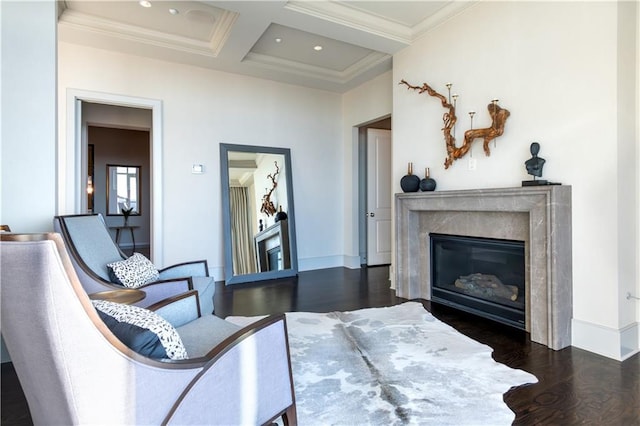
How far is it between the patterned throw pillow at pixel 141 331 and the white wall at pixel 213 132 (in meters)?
3.58

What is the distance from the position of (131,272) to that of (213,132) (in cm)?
285

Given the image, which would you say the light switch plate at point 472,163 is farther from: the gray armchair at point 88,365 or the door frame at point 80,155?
the door frame at point 80,155

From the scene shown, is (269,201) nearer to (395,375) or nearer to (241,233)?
(241,233)

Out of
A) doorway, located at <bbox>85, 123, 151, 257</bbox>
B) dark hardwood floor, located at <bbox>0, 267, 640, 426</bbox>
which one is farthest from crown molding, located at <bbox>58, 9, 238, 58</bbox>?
doorway, located at <bbox>85, 123, 151, 257</bbox>

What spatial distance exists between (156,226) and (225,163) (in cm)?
126

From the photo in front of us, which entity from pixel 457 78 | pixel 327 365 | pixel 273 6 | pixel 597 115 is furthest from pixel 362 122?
pixel 327 365

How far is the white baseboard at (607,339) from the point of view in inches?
93.9

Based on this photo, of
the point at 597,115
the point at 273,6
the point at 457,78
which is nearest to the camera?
the point at 597,115

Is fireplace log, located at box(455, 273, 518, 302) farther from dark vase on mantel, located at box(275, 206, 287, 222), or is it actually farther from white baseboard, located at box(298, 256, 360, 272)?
dark vase on mantel, located at box(275, 206, 287, 222)

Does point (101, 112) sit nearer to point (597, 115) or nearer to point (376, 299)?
point (376, 299)

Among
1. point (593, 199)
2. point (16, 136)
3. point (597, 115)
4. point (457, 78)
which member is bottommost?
point (593, 199)

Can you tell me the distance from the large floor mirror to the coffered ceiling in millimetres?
1301

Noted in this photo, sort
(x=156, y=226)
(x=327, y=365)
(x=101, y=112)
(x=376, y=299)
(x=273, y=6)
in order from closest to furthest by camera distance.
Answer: (x=327, y=365)
(x=273, y=6)
(x=376, y=299)
(x=156, y=226)
(x=101, y=112)

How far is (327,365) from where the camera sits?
226cm
